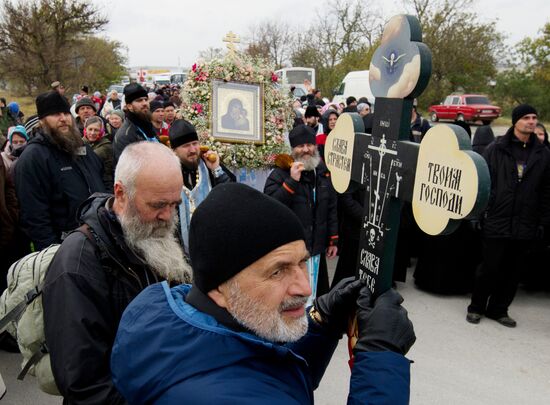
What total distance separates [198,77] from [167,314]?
427cm

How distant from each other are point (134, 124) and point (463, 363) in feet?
12.0

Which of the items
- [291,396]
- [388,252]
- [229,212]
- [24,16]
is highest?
[24,16]

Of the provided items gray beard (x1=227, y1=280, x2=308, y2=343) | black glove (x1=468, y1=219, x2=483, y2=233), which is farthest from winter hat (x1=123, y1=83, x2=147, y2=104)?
gray beard (x1=227, y1=280, x2=308, y2=343)

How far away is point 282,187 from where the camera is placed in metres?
4.12

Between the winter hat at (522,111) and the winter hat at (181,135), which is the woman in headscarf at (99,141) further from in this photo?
the winter hat at (522,111)

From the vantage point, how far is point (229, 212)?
120cm

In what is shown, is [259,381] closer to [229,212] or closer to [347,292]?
[229,212]

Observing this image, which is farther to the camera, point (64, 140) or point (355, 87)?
point (355, 87)

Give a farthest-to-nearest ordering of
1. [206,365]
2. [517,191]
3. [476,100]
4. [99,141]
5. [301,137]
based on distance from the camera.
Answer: [476,100]
[99,141]
[517,191]
[301,137]
[206,365]

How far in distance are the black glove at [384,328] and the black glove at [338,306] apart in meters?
0.10

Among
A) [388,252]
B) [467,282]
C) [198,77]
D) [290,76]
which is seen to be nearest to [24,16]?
[290,76]

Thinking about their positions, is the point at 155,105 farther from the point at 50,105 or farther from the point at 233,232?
the point at 233,232

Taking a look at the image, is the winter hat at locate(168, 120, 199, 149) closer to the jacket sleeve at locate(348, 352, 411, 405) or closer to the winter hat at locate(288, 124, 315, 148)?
the winter hat at locate(288, 124, 315, 148)

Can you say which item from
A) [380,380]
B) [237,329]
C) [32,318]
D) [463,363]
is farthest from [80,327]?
[463,363]
